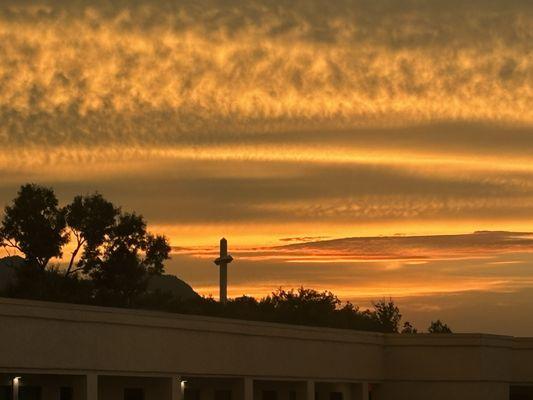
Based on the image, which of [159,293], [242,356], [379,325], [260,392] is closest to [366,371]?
[260,392]

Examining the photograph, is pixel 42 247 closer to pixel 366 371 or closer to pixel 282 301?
pixel 366 371

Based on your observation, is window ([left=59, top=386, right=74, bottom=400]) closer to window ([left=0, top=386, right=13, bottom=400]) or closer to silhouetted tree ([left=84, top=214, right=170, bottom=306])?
window ([left=0, top=386, right=13, bottom=400])

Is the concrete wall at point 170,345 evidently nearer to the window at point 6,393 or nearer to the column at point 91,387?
the column at point 91,387

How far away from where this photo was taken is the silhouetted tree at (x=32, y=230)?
9231 centimetres

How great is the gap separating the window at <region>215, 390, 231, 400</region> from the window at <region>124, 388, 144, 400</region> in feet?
18.6

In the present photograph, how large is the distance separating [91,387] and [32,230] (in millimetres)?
50534

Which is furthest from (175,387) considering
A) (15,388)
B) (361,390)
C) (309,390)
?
(361,390)

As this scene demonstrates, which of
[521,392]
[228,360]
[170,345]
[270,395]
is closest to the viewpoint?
[170,345]

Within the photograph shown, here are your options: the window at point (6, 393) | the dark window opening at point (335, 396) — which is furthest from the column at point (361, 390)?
the window at point (6, 393)

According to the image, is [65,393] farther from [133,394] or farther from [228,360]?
[228,360]

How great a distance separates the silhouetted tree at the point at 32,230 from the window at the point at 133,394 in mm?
44549

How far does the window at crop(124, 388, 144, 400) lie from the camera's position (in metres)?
47.7

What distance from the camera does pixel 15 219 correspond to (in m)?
92.7

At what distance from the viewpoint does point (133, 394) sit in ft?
157
